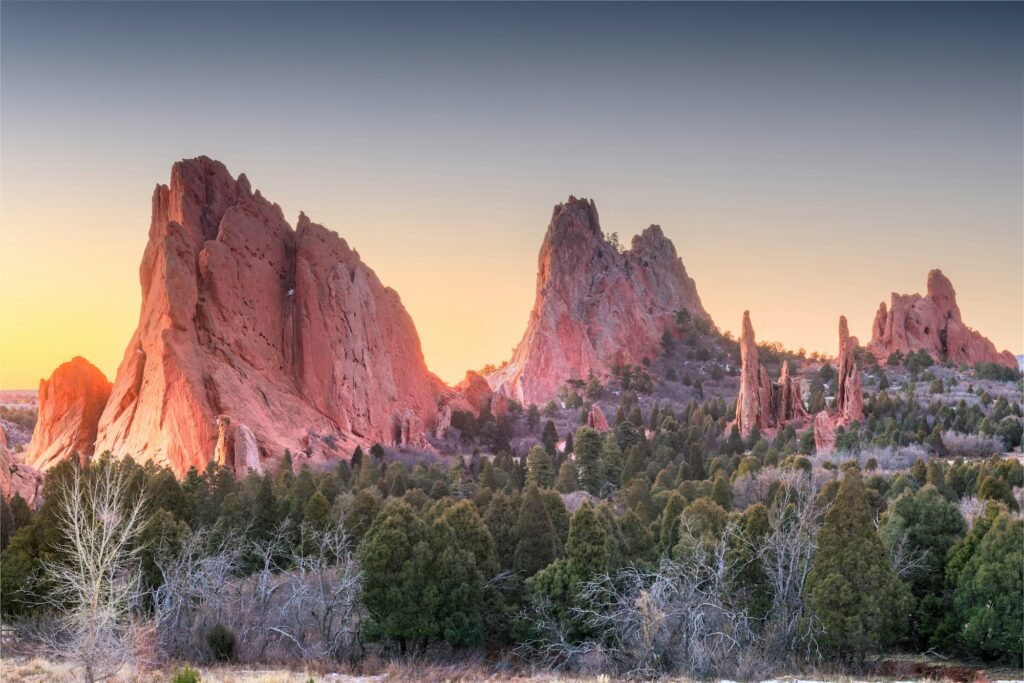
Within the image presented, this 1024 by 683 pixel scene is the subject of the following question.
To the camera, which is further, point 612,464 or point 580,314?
point 580,314

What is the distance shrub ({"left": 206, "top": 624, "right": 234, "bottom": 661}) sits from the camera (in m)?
30.5

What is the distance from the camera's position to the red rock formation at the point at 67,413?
8100 cm

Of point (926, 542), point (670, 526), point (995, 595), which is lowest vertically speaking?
point (995, 595)

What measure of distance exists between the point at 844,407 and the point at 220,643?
7162 cm

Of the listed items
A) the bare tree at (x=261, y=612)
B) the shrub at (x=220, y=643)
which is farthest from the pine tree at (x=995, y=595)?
the shrub at (x=220, y=643)

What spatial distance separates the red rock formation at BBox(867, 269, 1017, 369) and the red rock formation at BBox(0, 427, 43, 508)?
114837mm

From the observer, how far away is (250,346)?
8606cm

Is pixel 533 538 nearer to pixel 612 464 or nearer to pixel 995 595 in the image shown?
pixel 995 595

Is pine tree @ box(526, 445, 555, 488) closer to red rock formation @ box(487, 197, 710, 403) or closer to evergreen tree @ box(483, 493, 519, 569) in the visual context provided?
evergreen tree @ box(483, 493, 519, 569)

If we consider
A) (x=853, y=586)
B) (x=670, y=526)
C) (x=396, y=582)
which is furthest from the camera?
(x=670, y=526)

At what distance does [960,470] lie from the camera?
191 ft

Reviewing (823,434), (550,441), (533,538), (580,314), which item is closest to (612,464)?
(550,441)

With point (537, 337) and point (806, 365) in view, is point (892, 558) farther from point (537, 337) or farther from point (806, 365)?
point (806, 365)

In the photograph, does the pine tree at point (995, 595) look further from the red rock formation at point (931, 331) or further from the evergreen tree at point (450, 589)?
the red rock formation at point (931, 331)
